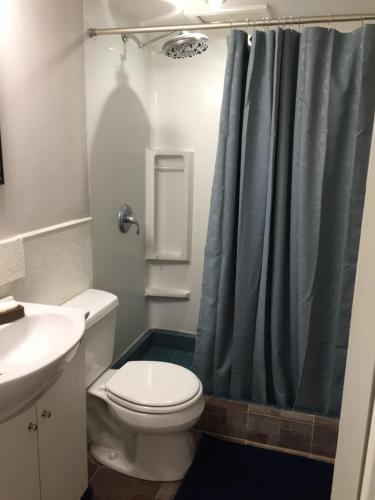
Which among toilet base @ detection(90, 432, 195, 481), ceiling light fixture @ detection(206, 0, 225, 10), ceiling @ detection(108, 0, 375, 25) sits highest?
ceiling @ detection(108, 0, 375, 25)

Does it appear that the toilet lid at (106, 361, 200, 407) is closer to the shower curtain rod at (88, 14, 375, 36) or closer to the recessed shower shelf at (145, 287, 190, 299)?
the recessed shower shelf at (145, 287, 190, 299)

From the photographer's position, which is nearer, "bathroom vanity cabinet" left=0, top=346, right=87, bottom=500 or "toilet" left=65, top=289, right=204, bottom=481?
"bathroom vanity cabinet" left=0, top=346, right=87, bottom=500

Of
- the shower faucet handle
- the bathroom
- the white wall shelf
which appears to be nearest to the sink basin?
the bathroom

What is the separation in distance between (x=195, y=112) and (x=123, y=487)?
2.00 m

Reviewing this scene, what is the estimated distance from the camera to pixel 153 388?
1729mm

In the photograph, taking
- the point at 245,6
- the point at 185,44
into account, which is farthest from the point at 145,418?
the point at 245,6

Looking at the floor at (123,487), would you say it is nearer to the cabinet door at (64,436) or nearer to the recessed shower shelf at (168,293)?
the cabinet door at (64,436)

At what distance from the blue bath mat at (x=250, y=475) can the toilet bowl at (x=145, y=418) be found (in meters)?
0.09

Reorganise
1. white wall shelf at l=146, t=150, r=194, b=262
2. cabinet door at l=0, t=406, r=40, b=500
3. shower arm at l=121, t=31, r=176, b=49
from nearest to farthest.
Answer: cabinet door at l=0, t=406, r=40, b=500, shower arm at l=121, t=31, r=176, b=49, white wall shelf at l=146, t=150, r=194, b=262

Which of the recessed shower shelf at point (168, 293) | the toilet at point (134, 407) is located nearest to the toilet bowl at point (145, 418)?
the toilet at point (134, 407)

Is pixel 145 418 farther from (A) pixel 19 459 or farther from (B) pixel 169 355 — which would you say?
(B) pixel 169 355

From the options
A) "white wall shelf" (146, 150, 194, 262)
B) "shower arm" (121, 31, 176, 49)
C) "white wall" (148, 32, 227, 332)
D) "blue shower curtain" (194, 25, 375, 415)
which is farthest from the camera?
"white wall shelf" (146, 150, 194, 262)

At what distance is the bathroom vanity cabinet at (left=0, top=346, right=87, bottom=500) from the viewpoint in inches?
46.9

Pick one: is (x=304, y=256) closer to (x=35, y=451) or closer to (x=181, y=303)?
(x=181, y=303)
